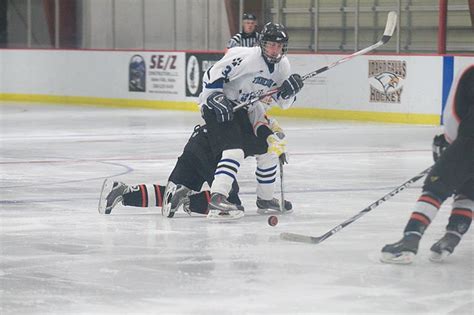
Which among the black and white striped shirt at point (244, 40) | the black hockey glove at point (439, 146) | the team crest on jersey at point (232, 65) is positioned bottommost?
the black hockey glove at point (439, 146)

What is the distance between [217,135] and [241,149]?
15 centimetres

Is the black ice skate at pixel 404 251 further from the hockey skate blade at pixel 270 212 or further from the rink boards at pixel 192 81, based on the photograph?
the rink boards at pixel 192 81

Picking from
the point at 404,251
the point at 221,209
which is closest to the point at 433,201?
the point at 404,251

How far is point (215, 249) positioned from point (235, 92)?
5.02 feet

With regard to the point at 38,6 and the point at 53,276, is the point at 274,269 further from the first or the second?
the point at 38,6

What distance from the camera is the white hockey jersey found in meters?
6.72

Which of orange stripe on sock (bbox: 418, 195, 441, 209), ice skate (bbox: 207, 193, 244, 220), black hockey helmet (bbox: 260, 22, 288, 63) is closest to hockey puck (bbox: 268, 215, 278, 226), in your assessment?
ice skate (bbox: 207, 193, 244, 220)

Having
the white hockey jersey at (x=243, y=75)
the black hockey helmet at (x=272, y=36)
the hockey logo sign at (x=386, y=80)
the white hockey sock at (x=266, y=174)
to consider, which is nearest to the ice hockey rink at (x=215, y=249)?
the white hockey sock at (x=266, y=174)

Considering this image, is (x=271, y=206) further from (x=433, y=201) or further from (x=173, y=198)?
(x=433, y=201)

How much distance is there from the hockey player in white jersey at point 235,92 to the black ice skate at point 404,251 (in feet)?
5.30

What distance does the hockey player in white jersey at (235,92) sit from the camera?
21.5 ft

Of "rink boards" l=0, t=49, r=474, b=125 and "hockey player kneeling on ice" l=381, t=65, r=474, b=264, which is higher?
"hockey player kneeling on ice" l=381, t=65, r=474, b=264

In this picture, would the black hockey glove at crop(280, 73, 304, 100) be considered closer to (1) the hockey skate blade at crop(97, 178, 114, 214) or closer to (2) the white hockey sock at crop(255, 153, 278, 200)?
(2) the white hockey sock at crop(255, 153, 278, 200)

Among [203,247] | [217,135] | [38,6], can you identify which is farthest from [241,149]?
[38,6]
